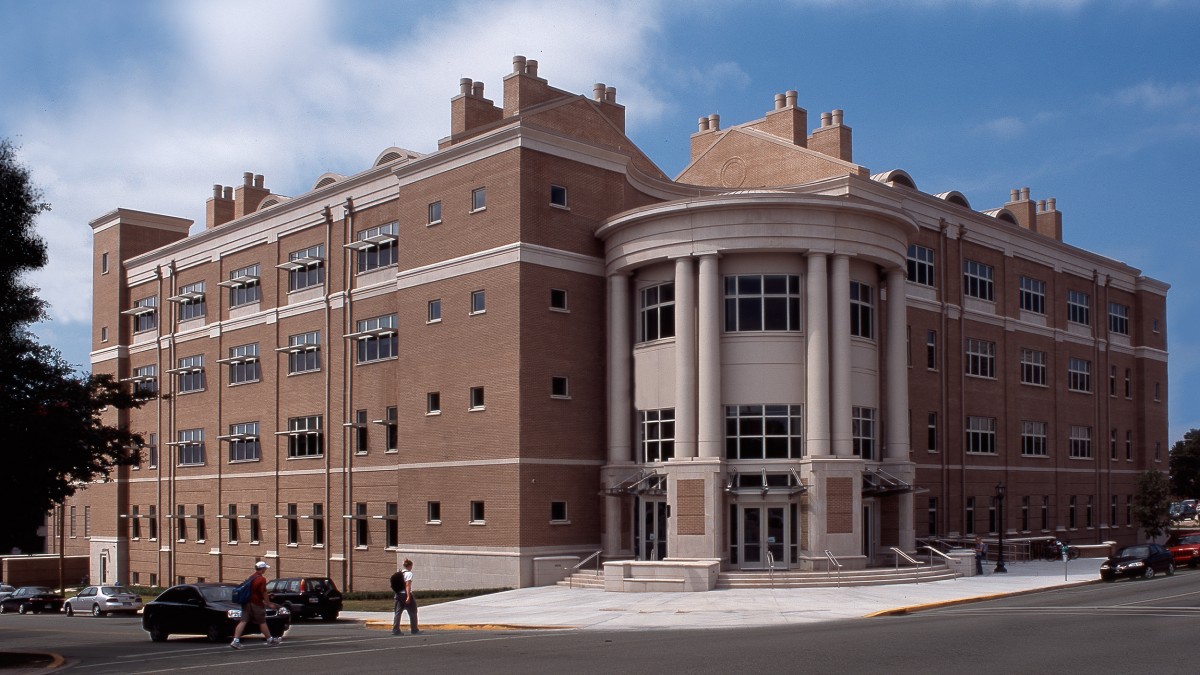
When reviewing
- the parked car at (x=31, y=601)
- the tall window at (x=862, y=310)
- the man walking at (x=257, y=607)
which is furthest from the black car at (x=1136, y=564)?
the parked car at (x=31, y=601)

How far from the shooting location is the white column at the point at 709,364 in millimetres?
42625

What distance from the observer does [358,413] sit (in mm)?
52938

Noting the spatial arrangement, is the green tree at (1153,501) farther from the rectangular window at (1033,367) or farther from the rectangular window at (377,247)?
the rectangular window at (377,247)

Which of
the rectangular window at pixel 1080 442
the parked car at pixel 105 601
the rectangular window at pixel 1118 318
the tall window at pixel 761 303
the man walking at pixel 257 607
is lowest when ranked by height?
the parked car at pixel 105 601

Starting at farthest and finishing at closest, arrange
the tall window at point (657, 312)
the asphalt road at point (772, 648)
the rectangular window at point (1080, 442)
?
1. the rectangular window at point (1080, 442)
2. the tall window at point (657, 312)
3. the asphalt road at point (772, 648)

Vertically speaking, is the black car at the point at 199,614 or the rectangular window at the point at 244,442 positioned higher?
the rectangular window at the point at 244,442

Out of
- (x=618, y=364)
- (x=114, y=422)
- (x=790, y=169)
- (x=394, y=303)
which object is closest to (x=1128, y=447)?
(x=790, y=169)

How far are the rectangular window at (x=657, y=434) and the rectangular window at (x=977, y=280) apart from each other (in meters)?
21.6

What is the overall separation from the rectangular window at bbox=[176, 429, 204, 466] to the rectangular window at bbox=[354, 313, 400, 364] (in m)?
15.9

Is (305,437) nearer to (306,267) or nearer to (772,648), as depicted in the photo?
(306,267)

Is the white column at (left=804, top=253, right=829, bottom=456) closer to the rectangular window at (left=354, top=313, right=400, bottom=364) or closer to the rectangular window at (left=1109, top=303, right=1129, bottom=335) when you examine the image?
the rectangular window at (left=354, top=313, right=400, bottom=364)

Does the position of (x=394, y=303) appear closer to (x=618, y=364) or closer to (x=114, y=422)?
(x=618, y=364)

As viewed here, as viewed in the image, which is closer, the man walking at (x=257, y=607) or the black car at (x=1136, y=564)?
the man walking at (x=257, y=607)

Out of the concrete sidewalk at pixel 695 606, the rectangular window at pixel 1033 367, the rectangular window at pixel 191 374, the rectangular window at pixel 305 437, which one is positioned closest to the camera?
the concrete sidewalk at pixel 695 606
